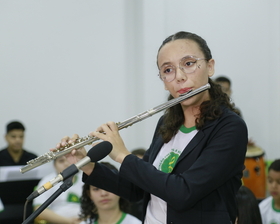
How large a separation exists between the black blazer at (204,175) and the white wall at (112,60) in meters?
3.36

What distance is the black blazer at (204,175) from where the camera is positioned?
4.43 ft

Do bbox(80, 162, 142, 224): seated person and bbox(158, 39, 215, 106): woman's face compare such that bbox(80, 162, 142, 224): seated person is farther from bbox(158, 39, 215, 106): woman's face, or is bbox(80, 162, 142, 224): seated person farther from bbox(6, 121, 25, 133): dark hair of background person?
bbox(6, 121, 25, 133): dark hair of background person

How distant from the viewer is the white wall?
→ 15.7 ft

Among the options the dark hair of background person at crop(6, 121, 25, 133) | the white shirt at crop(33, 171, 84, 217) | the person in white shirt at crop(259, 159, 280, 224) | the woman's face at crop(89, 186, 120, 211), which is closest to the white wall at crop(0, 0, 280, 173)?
the dark hair of background person at crop(6, 121, 25, 133)

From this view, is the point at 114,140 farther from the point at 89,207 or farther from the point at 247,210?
the point at 89,207

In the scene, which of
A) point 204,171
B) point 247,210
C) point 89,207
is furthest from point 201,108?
point 89,207

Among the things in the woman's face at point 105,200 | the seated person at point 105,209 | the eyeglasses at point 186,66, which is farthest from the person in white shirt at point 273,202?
the eyeglasses at point 186,66

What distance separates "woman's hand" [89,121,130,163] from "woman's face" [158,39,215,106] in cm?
29

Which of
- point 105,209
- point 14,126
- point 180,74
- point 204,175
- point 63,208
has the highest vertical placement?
point 180,74

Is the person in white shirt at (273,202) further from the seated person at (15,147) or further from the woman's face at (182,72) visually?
the seated person at (15,147)

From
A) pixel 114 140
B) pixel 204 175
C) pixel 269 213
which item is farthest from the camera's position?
pixel 269 213

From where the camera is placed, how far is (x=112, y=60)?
16.3ft

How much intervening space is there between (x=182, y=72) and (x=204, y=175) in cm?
40

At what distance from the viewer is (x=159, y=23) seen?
15.4 ft
